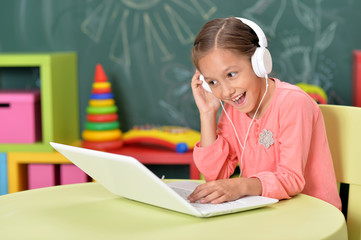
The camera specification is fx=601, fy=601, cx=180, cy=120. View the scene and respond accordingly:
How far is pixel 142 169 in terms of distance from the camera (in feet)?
3.30

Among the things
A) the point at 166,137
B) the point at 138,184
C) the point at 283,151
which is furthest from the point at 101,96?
the point at 138,184

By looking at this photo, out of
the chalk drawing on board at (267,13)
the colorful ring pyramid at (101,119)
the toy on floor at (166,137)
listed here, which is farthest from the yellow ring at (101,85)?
the chalk drawing on board at (267,13)

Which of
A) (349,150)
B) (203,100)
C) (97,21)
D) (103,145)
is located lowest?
(103,145)

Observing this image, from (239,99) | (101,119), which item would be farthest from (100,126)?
(239,99)

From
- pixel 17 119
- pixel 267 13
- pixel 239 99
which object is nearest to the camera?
pixel 239 99

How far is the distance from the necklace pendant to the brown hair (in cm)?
18

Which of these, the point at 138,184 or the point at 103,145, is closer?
the point at 138,184

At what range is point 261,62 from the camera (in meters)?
1.35

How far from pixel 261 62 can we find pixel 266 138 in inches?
7.2

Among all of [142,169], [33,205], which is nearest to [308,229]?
[142,169]

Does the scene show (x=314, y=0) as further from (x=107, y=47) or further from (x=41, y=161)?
(x=41, y=161)

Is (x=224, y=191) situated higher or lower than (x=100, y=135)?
higher

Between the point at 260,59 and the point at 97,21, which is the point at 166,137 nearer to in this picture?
the point at 97,21

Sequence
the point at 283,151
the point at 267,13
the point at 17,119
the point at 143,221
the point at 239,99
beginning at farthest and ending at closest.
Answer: the point at 267,13, the point at 17,119, the point at 239,99, the point at 283,151, the point at 143,221
